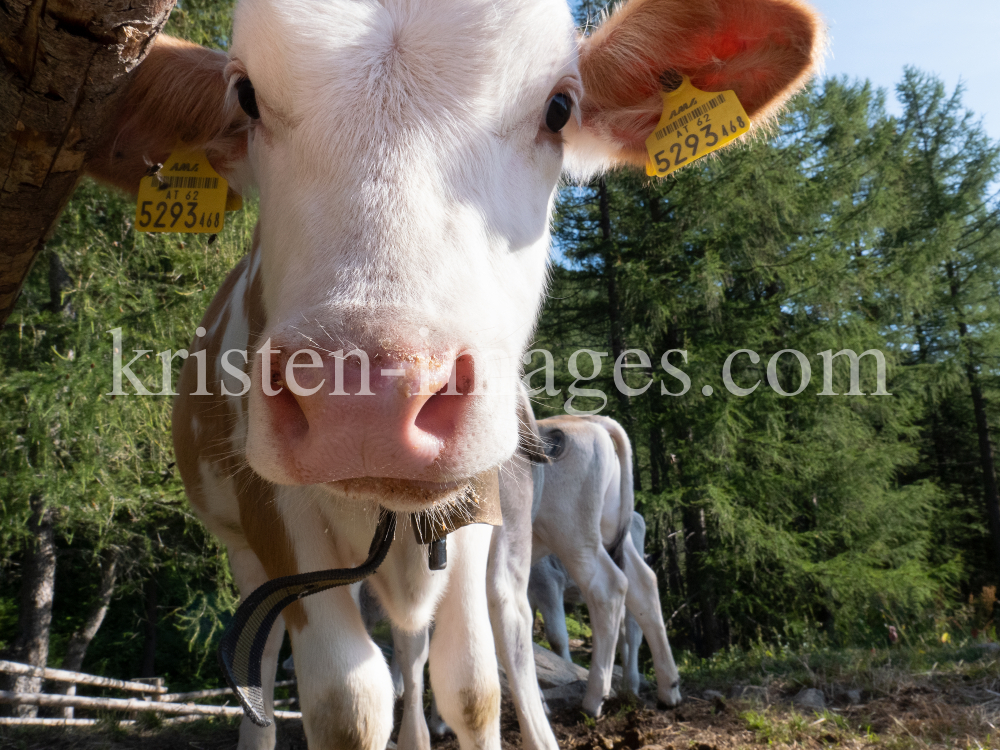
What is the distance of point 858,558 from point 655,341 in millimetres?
5253

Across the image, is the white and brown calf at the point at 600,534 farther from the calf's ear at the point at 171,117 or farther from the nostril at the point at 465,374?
the nostril at the point at 465,374

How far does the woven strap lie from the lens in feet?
5.41

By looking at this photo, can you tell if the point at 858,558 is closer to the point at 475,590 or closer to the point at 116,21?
the point at 475,590

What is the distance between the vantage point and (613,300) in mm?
13219

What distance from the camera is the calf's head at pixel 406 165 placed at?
1.17m

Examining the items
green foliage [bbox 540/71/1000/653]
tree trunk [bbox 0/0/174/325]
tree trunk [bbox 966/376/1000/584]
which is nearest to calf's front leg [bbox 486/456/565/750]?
tree trunk [bbox 0/0/174/325]

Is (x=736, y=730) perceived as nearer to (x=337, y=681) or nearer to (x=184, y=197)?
(x=337, y=681)

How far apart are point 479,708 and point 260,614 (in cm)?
79

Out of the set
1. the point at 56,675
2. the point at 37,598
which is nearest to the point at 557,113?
the point at 56,675

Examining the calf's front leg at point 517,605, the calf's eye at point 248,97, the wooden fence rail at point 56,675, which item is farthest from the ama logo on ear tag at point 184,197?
the wooden fence rail at point 56,675

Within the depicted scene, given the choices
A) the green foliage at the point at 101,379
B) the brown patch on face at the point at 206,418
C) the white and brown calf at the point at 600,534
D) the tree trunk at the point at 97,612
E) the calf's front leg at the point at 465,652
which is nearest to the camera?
the calf's front leg at the point at 465,652

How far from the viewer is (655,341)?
13.4 meters

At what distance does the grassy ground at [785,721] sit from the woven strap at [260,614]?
2.49 m

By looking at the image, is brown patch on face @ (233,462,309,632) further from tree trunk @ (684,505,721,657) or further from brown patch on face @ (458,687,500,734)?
tree trunk @ (684,505,721,657)
